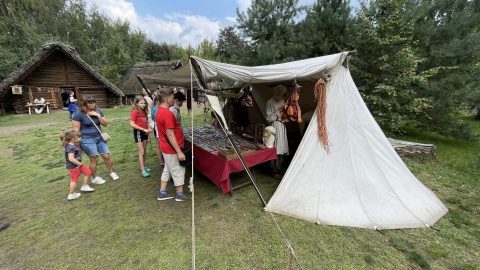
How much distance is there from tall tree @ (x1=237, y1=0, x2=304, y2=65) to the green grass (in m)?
4.57

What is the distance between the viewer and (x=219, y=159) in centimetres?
291

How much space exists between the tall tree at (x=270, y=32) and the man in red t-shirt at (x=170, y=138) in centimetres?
492

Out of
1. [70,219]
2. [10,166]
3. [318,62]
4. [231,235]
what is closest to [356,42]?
[318,62]

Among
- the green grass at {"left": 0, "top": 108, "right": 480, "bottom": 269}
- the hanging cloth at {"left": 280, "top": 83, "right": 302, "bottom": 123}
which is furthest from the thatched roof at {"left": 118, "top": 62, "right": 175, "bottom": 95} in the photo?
the hanging cloth at {"left": 280, "top": 83, "right": 302, "bottom": 123}

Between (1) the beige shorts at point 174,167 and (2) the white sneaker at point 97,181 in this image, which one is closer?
(1) the beige shorts at point 174,167

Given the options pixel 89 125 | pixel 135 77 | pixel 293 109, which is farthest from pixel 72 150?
pixel 135 77

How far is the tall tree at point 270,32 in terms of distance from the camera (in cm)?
673

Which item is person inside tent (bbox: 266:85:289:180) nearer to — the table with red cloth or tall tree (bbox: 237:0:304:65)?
the table with red cloth

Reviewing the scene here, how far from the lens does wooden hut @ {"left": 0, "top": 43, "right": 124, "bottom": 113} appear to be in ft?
39.4

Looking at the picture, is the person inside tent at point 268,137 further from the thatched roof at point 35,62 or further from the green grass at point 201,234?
the thatched roof at point 35,62

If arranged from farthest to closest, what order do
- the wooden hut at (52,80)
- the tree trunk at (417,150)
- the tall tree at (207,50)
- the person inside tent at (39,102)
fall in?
1. the tall tree at (207,50)
2. the person inside tent at (39,102)
3. the wooden hut at (52,80)
4. the tree trunk at (417,150)

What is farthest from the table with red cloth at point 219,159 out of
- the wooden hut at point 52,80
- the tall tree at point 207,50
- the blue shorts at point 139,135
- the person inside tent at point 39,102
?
the tall tree at point 207,50

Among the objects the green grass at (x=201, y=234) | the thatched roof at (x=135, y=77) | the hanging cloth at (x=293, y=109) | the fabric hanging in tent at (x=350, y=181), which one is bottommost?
the green grass at (x=201, y=234)

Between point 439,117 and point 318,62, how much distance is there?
6.29 metres
